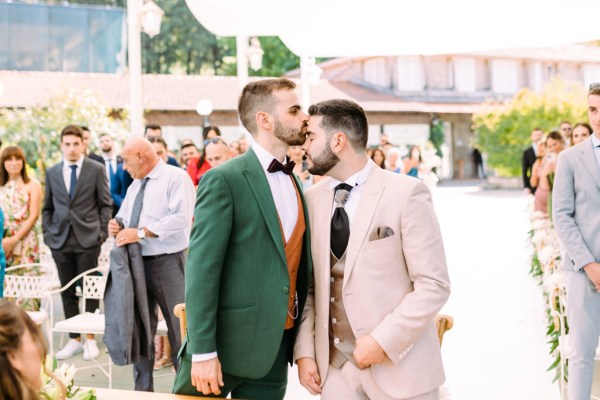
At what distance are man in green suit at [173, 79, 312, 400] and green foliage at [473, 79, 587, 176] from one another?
27.4 m

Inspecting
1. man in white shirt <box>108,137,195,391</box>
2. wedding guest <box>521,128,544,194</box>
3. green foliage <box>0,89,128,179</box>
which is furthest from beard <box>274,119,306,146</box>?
green foliage <box>0,89,128,179</box>

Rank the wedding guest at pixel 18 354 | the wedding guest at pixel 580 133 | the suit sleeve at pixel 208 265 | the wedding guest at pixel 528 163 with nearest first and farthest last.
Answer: the wedding guest at pixel 18 354
the suit sleeve at pixel 208 265
the wedding guest at pixel 580 133
the wedding guest at pixel 528 163

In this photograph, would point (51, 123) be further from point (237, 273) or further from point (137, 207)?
point (237, 273)

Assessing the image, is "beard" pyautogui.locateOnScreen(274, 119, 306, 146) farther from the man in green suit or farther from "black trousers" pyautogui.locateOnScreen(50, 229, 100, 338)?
"black trousers" pyautogui.locateOnScreen(50, 229, 100, 338)

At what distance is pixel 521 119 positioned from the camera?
96.1ft

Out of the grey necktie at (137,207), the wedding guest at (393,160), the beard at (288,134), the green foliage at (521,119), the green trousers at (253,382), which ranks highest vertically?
the green foliage at (521,119)

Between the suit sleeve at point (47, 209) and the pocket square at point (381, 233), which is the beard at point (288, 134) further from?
the suit sleeve at point (47, 209)

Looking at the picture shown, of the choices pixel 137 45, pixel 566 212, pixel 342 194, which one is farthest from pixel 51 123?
pixel 342 194

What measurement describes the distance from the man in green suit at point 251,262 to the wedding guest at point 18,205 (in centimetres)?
476

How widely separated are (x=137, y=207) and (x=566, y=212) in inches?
113

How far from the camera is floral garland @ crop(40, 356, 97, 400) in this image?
2031 mm

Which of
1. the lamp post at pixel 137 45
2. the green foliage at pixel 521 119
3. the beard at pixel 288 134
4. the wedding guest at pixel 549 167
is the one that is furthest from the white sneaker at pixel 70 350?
the green foliage at pixel 521 119

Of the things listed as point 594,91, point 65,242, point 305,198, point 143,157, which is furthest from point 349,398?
point 65,242

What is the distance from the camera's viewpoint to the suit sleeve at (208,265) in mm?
2545
